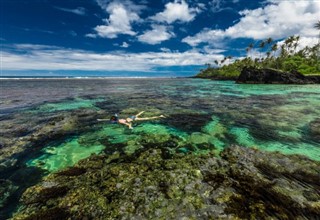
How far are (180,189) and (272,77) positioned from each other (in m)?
84.5

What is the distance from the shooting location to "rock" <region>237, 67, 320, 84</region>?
2820 inches

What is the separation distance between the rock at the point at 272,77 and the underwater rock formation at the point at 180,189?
78417 millimetres

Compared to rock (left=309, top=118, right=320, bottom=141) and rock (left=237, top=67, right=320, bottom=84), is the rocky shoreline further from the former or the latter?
rock (left=309, top=118, right=320, bottom=141)

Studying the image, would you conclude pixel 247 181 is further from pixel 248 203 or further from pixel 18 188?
pixel 18 188

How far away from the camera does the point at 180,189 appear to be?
706 centimetres

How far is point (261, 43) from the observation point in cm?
11288

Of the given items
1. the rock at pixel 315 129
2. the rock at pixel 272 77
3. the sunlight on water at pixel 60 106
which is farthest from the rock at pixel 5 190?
the rock at pixel 272 77

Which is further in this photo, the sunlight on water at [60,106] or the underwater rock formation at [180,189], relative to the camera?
the sunlight on water at [60,106]

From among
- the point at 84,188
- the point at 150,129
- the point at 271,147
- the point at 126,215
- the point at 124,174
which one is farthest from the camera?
the point at 150,129

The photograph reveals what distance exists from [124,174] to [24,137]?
10.0 metres

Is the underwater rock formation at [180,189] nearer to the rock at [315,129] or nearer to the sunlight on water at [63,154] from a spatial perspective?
the sunlight on water at [63,154]

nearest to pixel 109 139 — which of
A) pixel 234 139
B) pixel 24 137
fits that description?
pixel 24 137

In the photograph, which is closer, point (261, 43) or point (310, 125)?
point (310, 125)

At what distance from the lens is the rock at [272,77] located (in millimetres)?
71625
